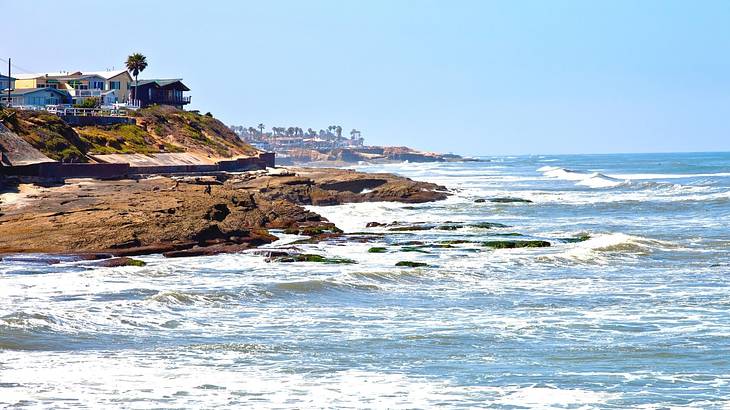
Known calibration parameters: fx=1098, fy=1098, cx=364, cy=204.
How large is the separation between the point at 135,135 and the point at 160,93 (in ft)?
105

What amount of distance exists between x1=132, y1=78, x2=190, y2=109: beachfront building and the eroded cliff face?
16.8ft

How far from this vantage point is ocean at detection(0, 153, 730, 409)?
15984 millimetres

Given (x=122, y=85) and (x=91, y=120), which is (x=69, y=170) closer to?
(x=91, y=120)

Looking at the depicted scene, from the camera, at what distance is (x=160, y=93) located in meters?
113

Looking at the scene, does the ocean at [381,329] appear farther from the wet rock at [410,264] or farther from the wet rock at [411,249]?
the wet rock at [410,264]

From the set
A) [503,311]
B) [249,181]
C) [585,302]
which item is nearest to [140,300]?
[503,311]

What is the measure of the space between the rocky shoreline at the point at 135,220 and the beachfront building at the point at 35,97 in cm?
4585

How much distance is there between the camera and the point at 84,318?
21750 millimetres

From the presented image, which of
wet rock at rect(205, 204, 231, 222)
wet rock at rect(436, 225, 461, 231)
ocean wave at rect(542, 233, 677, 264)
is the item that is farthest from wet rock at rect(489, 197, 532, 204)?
wet rock at rect(205, 204, 231, 222)

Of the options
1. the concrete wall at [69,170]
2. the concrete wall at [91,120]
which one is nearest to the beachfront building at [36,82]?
the concrete wall at [91,120]

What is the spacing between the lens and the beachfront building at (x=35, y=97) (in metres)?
93.9

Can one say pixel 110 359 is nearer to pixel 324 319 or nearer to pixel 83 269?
pixel 324 319

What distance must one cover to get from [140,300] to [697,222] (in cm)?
3107

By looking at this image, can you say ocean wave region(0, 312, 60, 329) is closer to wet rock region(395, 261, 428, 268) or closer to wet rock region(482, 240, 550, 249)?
wet rock region(395, 261, 428, 268)
